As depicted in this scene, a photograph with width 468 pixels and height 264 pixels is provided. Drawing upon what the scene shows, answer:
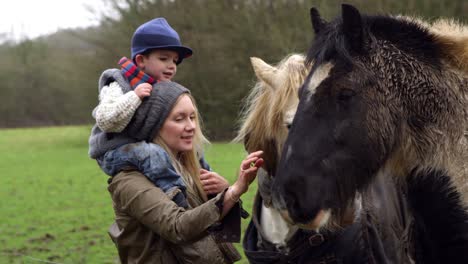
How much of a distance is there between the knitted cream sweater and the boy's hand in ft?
0.07

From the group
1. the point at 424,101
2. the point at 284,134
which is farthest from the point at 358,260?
the point at 424,101

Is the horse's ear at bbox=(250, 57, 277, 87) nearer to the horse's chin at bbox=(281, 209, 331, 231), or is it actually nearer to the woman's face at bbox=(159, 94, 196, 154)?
the woman's face at bbox=(159, 94, 196, 154)

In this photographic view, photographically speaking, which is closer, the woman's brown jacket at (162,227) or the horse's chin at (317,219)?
the horse's chin at (317,219)

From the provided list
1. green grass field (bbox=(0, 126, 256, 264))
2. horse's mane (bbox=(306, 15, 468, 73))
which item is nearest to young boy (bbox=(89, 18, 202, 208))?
horse's mane (bbox=(306, 15, 468, 73))

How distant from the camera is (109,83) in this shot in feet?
10.2

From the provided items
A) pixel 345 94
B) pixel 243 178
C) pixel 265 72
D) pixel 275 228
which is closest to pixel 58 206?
pixel 265 72

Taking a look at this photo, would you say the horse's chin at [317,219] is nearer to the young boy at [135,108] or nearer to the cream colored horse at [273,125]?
the young boy at [135,108]

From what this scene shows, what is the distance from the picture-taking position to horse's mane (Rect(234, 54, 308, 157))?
3.31m

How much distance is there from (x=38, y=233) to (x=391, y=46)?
7705 millimetres

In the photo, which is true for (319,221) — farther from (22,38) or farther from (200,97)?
(22,38)

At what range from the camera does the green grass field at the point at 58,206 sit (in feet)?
25.3

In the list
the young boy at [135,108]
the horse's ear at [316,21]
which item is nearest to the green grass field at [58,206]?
the young boy at [135,108]

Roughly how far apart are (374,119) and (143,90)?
1116mm

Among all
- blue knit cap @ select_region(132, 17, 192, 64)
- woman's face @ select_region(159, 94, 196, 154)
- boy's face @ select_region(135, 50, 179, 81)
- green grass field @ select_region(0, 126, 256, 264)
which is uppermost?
blue knit cap @ select_region(132, 17, 192, 64)
